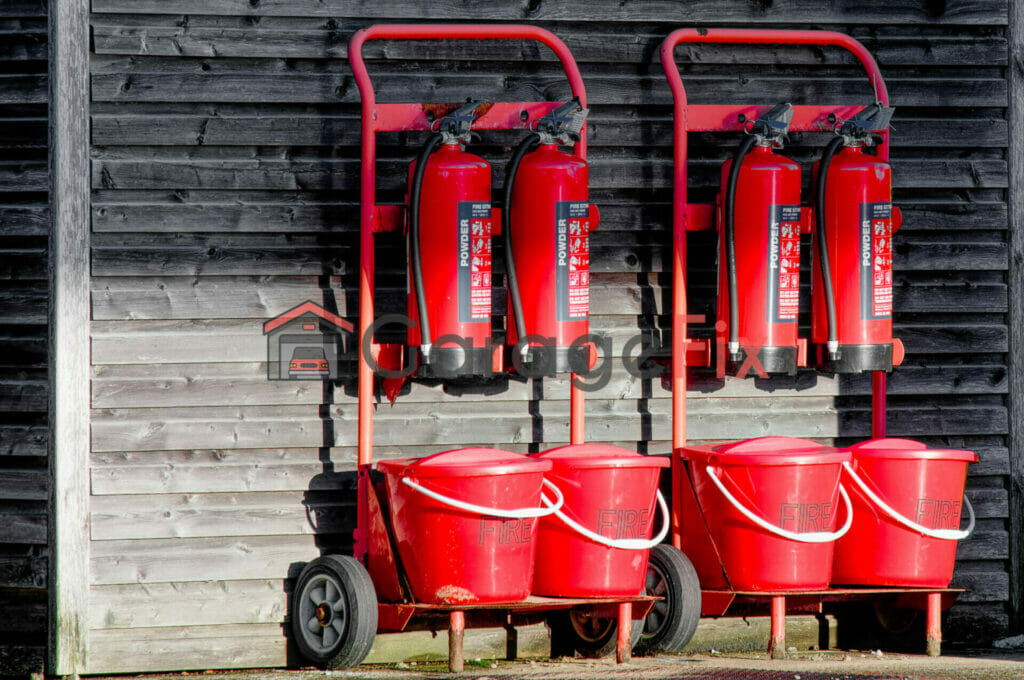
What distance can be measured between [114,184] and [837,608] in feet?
11.0

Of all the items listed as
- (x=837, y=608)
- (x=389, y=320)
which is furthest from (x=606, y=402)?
(x=837, y=608)

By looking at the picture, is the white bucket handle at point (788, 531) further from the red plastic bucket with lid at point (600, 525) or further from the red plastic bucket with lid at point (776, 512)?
the red plastic bucket with lid at point (600, 525)

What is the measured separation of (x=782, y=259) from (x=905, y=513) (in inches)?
40.6

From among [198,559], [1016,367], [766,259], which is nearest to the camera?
[766,259]

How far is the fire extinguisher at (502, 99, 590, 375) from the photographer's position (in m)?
4.14

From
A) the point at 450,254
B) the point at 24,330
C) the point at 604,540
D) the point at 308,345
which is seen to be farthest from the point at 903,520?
the point at 24,330

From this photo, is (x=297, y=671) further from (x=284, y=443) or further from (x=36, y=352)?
(x=36, y=352)

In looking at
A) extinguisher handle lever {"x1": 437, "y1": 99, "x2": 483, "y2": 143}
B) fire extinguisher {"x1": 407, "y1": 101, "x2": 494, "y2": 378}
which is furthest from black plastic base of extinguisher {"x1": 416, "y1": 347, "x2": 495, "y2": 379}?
extinguisher handle lever {"x1": 437, "y1": 99, "x2": 483, "y2": 143}

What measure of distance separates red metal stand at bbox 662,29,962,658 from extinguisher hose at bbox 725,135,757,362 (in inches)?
5.6

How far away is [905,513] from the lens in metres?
4.15

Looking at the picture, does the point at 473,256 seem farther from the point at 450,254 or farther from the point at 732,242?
the point at 732,242

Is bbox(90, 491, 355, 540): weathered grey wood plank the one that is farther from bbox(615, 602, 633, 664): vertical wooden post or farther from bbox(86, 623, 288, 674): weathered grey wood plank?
bbox(615, 602, 633, 664): vertical wooden post

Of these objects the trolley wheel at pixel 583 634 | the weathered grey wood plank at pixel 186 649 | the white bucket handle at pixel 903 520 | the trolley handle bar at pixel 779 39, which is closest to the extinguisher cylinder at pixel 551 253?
the trolley handle bar at pixel 779 39

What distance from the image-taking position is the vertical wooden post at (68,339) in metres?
4.30
